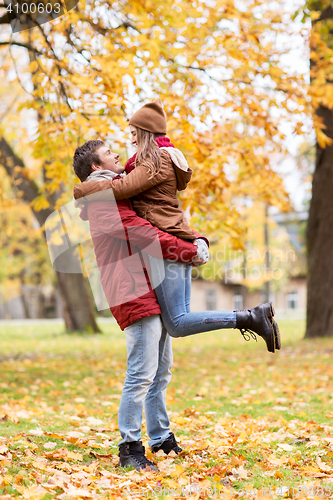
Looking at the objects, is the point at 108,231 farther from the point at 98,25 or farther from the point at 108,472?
the point at 98,25

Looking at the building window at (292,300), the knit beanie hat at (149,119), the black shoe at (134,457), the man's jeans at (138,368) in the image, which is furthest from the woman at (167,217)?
the building window at (292,300)

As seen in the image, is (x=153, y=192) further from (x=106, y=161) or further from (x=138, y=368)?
(x=138, y=368)

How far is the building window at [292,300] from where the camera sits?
43.5 metres

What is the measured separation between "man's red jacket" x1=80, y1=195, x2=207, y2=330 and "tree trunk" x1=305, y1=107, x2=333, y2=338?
8.64m

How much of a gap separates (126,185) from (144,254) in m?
0.41

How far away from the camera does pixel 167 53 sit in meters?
5.74

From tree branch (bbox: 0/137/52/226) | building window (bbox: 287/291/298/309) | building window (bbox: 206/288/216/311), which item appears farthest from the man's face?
building window (bbox: 287/291/298/309)

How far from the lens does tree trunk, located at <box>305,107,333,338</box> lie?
10.8m

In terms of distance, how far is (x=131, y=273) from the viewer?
2885 millimetres

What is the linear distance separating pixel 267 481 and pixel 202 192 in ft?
13.1

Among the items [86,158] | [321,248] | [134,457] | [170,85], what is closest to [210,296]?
[321,248]

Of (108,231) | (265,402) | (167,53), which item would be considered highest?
(167,53)

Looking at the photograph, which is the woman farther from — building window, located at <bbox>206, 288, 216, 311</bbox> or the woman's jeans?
building window, located at <bbox>206, 288, 216, 311</bbox>

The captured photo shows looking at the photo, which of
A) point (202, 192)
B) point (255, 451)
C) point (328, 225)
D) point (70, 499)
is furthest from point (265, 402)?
point (328, 225)
